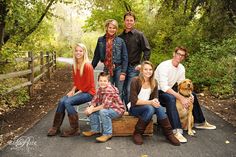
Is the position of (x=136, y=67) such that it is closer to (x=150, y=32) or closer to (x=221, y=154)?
(x=221, y=154)

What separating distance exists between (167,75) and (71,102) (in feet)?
6.24

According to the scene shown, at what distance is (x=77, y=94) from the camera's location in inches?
259

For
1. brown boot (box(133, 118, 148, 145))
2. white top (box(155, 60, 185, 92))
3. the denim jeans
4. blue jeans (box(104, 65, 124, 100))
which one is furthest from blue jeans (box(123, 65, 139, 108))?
brown boot (box(133, 118, 148, 145))

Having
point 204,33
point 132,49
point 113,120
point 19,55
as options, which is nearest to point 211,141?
point 113,120

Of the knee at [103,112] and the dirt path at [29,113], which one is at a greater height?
the knee at [103,112]

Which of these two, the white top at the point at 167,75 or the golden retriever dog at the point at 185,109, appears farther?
the white top at the point at 167,75

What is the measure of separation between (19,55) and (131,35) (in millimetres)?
4171

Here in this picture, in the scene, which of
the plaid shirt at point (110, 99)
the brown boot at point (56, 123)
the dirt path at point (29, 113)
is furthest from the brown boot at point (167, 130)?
the dirt path at point (29, 113)

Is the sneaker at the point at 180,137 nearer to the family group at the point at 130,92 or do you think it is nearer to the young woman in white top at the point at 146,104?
the family group at the point at 130,92

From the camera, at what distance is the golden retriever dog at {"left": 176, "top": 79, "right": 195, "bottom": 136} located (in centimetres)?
643

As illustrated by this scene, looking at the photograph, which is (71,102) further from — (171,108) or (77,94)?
(171,108)

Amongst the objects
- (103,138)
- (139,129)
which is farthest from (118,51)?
(103,138)

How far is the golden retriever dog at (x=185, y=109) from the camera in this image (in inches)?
253

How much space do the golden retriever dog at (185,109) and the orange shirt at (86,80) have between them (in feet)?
5.50
